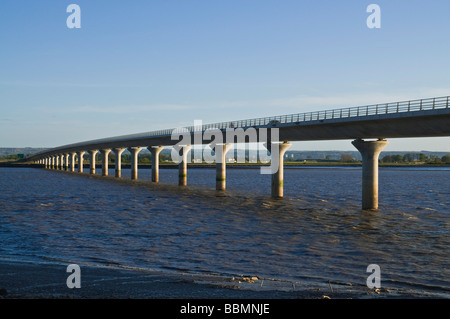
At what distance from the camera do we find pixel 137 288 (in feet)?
53.3

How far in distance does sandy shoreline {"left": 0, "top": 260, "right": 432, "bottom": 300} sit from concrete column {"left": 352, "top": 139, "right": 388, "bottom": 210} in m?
32.7

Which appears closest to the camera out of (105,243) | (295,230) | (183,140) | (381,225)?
(105,243)

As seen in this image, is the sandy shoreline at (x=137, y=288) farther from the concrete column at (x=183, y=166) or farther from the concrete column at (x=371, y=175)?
the concrete column at (x=183, y=166)

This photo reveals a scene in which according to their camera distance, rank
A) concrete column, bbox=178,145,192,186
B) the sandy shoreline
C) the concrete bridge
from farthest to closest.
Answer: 1. concrete column, bbox=178,145,192,186
2. the concrete bridge
3. the sandy shoreline

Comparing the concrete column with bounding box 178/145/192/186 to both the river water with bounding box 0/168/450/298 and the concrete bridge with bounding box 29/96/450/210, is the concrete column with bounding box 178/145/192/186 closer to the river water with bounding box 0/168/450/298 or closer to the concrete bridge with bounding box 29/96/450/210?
the concrete bridge with bounding box 29/96/450/210

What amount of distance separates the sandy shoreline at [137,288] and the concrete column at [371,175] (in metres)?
32.7

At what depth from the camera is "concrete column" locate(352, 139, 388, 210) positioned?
48250 millimetres

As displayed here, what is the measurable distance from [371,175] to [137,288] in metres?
36.6

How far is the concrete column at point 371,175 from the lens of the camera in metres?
48.2

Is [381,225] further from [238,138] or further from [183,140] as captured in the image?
[183,140]

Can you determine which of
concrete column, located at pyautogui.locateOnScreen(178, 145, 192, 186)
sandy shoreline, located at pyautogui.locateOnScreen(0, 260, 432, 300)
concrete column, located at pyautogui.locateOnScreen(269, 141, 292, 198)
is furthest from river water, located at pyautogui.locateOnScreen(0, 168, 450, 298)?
concrete column, located at pyautogui.locateOnScreen(178, 145, 192, 186)
